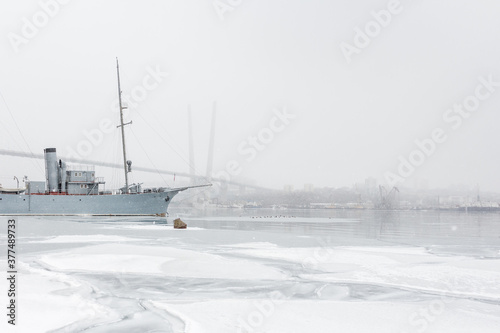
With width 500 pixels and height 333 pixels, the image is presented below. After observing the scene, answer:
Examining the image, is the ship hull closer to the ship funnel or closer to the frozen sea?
the ship funnel

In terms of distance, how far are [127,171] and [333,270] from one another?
52016 mm

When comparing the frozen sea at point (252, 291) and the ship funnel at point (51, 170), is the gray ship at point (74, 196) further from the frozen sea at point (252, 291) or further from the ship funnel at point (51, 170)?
the frozen sea at point (252, 291)

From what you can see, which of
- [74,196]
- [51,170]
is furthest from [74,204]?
[51,170]

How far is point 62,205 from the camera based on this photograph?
5822 cm

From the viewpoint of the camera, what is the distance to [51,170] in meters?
60.4

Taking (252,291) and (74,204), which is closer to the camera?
(252,291)

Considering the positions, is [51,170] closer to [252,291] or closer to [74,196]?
[74,196]

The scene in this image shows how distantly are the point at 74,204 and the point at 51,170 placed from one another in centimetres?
605

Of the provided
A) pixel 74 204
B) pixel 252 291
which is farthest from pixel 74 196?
pixel 252 291

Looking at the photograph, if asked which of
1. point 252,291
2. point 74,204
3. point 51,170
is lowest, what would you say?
point 252,291

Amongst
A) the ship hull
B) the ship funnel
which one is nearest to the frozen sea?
the ship hull

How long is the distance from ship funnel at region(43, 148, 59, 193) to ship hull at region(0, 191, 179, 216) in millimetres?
3050

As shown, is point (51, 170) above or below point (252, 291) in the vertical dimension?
above

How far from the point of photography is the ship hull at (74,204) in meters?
57.9
